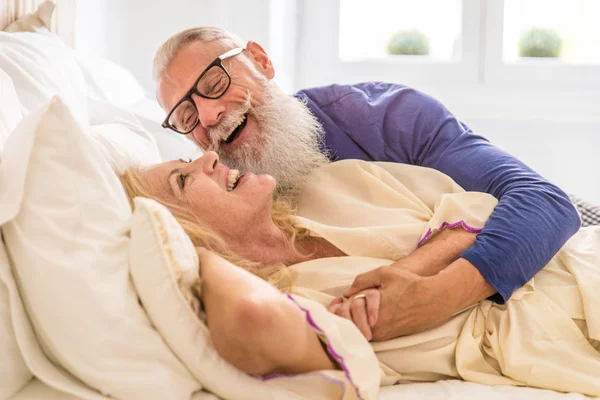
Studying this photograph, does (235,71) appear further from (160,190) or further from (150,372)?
(150,372)

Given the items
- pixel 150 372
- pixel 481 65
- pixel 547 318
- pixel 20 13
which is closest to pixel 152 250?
pixel 150 372

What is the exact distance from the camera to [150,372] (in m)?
0.98

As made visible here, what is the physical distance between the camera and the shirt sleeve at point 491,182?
1349 mm

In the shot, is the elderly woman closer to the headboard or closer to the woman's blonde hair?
the woman's blonde hair

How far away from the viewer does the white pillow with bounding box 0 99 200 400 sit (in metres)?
0.97

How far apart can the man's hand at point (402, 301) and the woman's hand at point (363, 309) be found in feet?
0.04

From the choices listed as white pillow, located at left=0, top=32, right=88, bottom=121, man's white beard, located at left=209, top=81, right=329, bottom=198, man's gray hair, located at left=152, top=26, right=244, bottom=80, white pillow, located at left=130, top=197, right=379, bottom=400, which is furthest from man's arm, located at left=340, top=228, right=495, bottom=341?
man's gray hair, located at left=152, top=26, right=244, bottom=80

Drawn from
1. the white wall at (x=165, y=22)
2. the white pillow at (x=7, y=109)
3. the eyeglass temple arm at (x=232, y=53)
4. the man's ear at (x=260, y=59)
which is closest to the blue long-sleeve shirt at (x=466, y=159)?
the man's ear at (x=260, y=59)

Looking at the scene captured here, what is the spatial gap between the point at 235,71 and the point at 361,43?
1.63m

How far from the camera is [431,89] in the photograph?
323 centimetres

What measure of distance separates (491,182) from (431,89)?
1.73 metres

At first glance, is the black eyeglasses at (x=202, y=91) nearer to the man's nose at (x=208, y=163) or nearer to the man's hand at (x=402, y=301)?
the man's nose at (x=208, y=163)

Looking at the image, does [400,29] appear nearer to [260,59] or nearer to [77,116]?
[260,59]

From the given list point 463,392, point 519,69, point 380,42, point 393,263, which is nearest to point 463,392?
point 463,392
